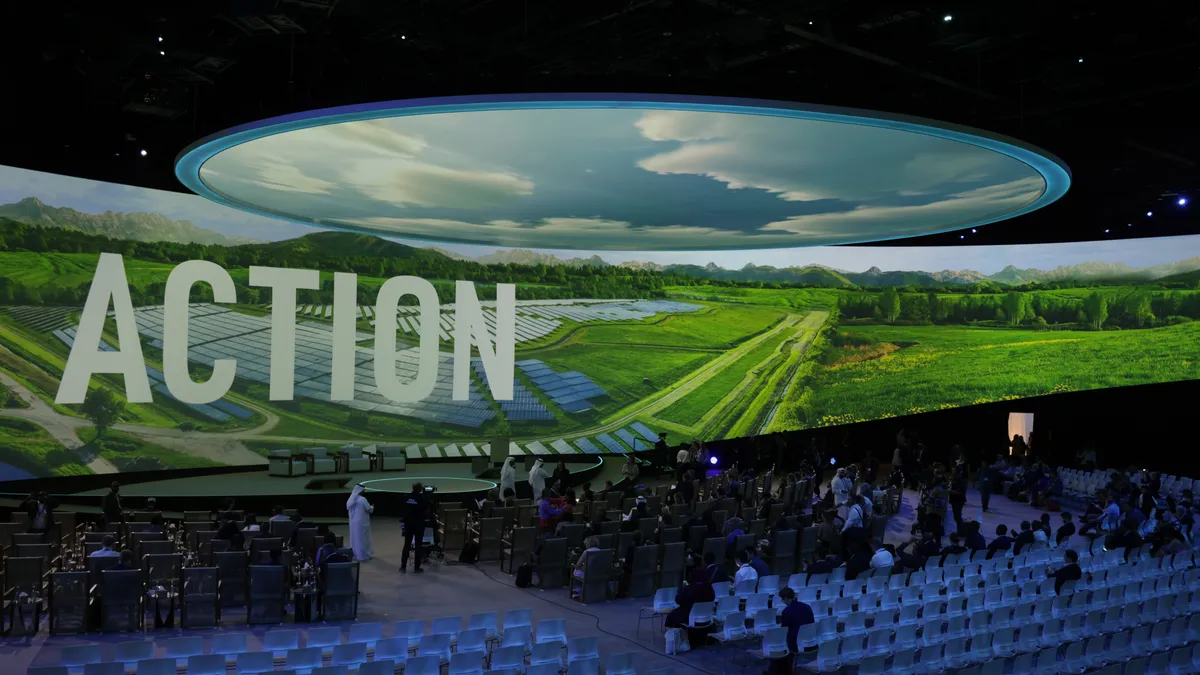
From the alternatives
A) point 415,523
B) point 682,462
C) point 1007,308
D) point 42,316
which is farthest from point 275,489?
point 1007,308

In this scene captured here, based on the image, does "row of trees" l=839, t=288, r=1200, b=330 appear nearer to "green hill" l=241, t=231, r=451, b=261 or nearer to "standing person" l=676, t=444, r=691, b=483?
"standing person" l=676, t=444, r=691, b=483

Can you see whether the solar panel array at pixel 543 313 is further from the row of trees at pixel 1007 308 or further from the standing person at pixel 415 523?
the standing person at pixel 415 523

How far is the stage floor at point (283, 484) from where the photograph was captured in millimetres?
18398

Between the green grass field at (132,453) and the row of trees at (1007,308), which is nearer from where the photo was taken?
the green grass field at (132,453)

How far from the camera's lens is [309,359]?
885 inches

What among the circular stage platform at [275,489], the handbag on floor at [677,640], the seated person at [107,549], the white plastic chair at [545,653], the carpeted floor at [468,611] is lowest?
the carpeted floor at [468,611]

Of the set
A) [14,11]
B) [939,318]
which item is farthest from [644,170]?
[939,318]

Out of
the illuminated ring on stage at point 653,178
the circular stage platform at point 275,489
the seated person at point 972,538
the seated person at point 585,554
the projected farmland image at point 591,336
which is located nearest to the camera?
the illuminated ring on stage at point 653,178

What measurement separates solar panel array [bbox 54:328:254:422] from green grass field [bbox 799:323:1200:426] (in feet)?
55.8

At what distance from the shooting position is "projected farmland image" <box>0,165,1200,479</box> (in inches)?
759

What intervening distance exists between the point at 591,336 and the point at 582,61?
513 inches

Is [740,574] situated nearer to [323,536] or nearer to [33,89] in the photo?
[323,536]

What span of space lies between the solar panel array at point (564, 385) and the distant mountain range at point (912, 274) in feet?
13.6

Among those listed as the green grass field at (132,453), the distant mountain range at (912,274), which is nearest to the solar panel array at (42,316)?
the green grass field at (132,453)
